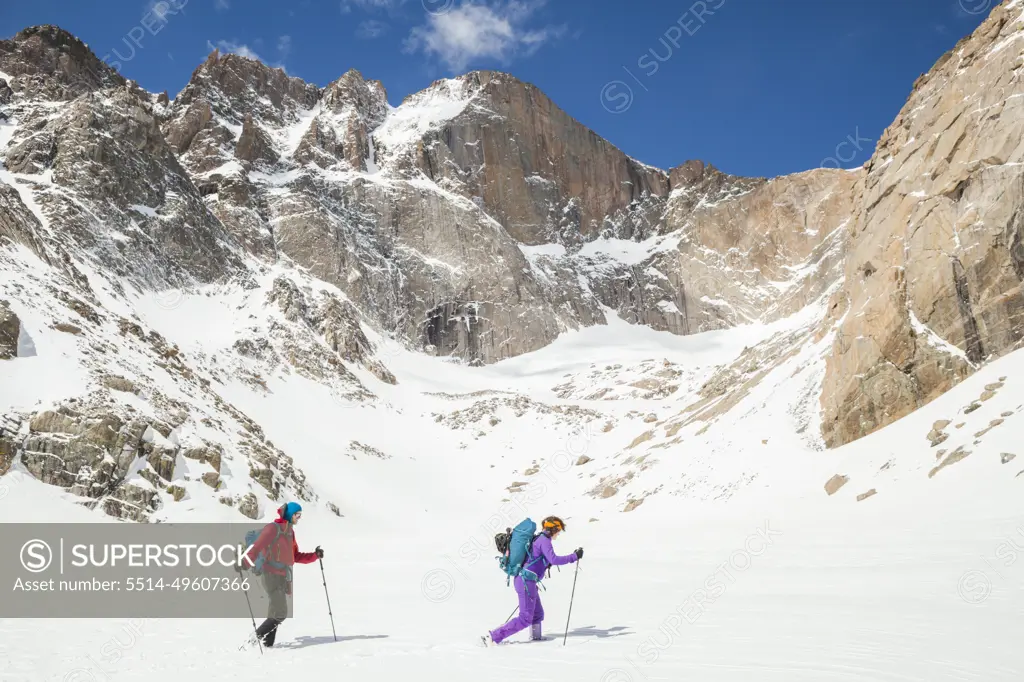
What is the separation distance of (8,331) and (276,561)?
2528 centimetres

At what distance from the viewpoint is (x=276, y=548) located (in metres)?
9.10

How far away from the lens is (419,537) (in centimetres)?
3131

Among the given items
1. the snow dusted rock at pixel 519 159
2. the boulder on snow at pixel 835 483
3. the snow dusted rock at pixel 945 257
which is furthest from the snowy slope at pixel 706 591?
the snow dusted rock at pixel 519 159

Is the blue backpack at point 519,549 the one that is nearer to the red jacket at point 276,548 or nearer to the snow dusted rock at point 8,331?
the red jacket at point 276,548

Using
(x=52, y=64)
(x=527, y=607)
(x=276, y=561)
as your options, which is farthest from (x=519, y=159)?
(x=527, y=607)

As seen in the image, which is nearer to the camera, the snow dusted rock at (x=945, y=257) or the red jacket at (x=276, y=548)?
the red jacket at (x=276, y=548)

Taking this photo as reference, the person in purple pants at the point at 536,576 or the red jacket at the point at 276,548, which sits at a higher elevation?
the red jacket at the point at 276,548

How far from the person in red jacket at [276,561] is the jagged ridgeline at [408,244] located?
18.3m

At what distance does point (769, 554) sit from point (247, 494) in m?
22.2

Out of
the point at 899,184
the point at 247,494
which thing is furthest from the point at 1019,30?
the point at 247,494

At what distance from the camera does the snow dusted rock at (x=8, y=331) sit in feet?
86.5

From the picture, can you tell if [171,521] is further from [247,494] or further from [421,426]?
[421,426]

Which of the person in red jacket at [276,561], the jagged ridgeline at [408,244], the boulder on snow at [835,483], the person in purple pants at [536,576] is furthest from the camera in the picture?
Result: the jagged ridgeline at [408,244]

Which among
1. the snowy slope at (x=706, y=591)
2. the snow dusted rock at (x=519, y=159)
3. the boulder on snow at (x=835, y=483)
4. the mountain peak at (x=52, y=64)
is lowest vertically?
the snowy slope at (x=706, y=591)
